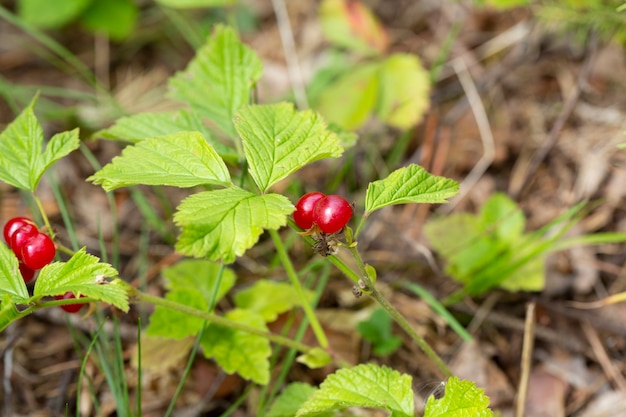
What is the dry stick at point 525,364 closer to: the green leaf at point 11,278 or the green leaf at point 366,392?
the green leaf at point 366,392

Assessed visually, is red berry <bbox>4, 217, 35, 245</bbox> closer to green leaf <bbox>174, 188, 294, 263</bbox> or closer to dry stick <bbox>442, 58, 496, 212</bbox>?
green leaf <bbox>174, 188, 294, 263</bbox>

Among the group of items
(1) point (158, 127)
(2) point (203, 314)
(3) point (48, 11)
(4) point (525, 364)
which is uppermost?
(3) point (48, 11)

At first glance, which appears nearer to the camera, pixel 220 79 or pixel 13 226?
pixel 13 226

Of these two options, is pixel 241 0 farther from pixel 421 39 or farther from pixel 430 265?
pixel 430 265

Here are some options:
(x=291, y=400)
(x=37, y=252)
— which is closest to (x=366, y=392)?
(x=291, y=400)

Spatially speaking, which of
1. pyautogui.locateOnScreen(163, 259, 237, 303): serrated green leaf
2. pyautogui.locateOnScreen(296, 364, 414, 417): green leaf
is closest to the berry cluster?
pyautogui.locateOnScreen(163, 259, 237, 303): serrated green leaf

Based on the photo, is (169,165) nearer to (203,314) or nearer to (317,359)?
(203,314)

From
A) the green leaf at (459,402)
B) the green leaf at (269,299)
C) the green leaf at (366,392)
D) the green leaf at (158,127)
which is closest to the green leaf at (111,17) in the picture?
the green leaf at (158,127)

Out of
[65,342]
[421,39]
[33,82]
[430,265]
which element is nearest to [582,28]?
[421,39]
